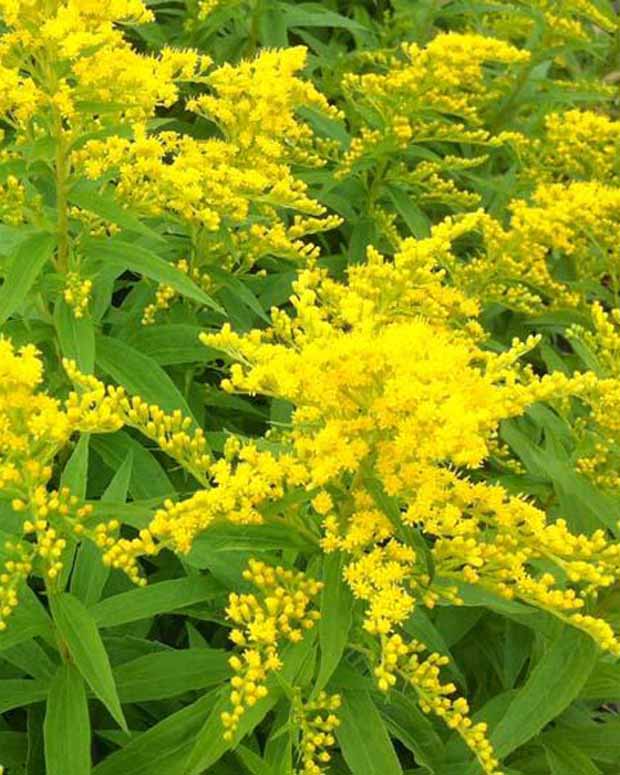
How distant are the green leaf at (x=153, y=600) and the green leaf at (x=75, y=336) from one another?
0.63 metres

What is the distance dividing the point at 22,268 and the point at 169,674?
1202 mm

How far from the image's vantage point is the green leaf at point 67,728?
2352 mm

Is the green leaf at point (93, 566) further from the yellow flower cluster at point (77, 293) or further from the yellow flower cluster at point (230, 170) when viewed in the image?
the yellow flower cluster at point (230, 170)

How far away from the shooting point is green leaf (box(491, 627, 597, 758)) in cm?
250

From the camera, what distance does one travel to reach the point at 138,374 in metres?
2.89

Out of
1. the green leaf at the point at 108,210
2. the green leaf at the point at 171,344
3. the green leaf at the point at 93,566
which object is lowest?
the green leaf at the point at 93,566

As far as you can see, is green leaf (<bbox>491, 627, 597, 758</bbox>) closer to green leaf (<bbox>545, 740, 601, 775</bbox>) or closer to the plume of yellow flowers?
the plume of yellow flowers

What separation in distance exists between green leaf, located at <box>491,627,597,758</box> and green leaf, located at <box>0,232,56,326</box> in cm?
172

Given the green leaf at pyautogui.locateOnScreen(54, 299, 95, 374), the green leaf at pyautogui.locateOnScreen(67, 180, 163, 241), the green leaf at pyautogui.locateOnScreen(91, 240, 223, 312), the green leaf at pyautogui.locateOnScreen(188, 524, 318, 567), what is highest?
the green leaf at pyautogui.locateOnScreen(67, 180, 163, 241)

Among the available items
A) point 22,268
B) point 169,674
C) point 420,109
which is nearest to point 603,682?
point 169,674

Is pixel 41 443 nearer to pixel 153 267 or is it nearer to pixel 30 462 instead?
pixel 30 462

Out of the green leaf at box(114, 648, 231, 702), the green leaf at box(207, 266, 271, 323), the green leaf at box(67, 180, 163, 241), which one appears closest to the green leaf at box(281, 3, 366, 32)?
the green leaf at box(207, 266, 271, 323)

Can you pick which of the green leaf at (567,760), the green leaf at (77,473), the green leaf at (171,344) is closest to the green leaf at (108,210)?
the green leaf at (171,344)

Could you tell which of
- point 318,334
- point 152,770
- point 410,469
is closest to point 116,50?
point 318,334
